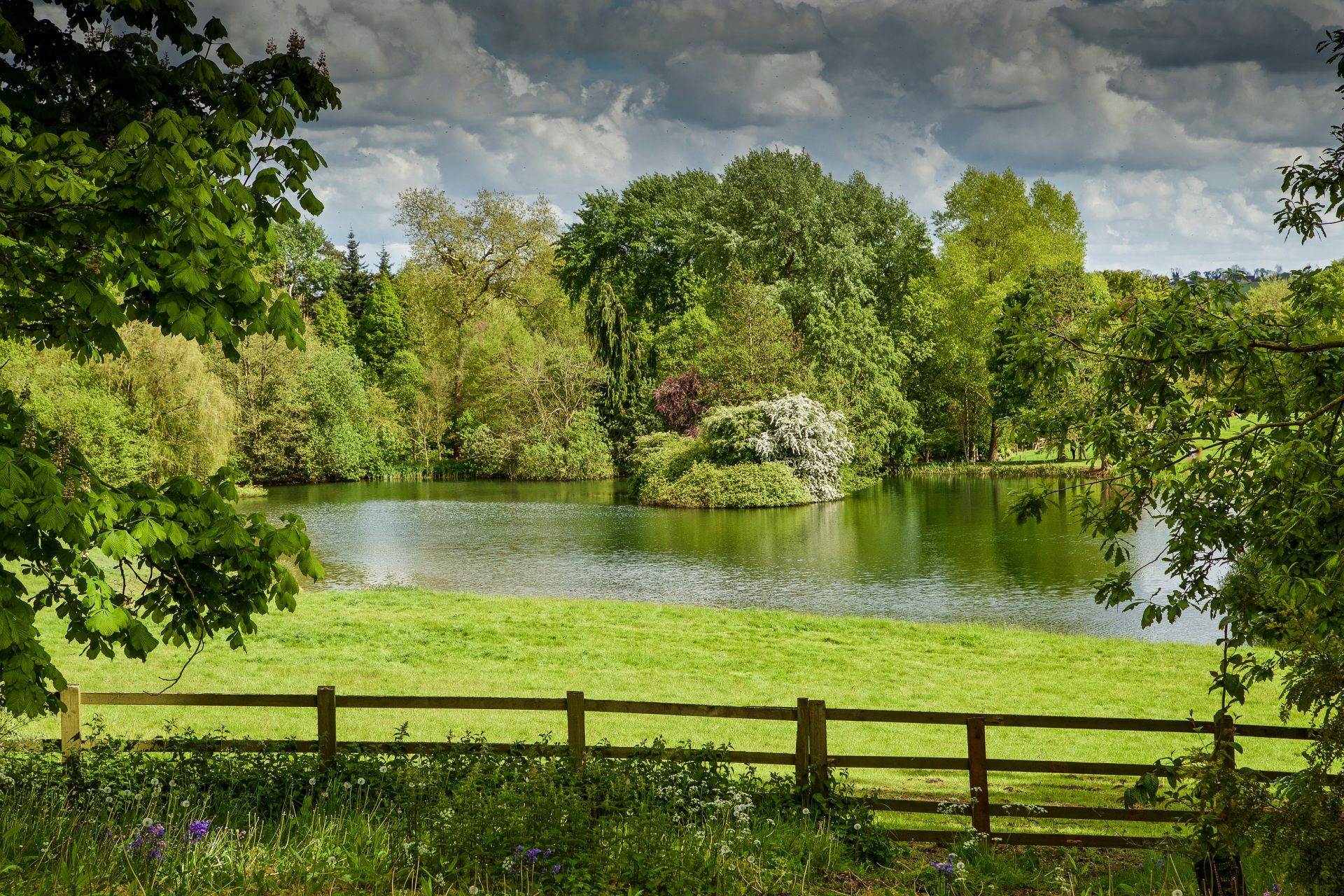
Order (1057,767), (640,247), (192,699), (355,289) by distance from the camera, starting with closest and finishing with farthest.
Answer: (1057,767) < (192,699) < (640,247) < (355,289)

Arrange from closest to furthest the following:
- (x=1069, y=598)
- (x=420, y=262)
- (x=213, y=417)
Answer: (x=1069, y=598) < (x=213, y=417) < (x=420, y=262)

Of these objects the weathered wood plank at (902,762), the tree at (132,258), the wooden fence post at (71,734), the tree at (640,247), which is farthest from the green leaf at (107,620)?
the tree at (640,247)

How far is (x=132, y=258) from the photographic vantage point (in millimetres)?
5348

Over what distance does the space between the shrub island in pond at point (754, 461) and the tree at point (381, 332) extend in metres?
30.1

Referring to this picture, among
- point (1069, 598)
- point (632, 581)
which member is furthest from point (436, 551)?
point (1069, 598)

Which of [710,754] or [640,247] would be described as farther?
[640,247]

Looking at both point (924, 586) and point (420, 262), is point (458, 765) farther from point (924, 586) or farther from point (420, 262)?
point (420, 262)

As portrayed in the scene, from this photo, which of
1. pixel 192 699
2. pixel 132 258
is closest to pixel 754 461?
pixel 192 699

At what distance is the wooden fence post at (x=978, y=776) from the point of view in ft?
24.1

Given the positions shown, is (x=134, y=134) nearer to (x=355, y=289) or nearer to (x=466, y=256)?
(x=466, y=256)

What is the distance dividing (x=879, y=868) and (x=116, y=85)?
683 cm

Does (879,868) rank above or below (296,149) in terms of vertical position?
below

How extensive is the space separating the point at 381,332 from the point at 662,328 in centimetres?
2103

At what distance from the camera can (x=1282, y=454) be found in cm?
544
